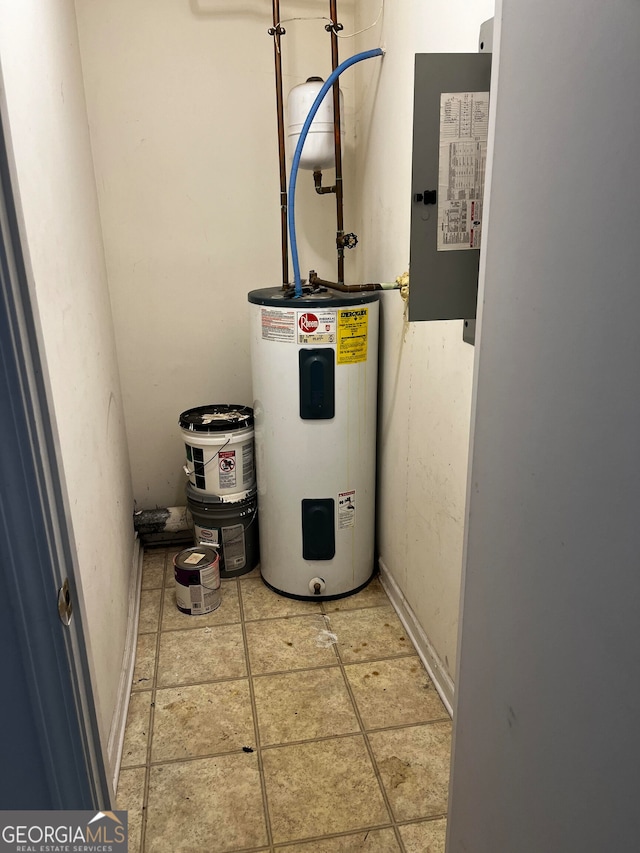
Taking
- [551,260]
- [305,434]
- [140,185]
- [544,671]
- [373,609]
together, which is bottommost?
[373,609]

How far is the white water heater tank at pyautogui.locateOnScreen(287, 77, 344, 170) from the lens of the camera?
7.09ft

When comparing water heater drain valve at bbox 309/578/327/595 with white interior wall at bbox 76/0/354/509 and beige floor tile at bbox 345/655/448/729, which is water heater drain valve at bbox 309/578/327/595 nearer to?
beige floor tile at bbox 345/655/448/729

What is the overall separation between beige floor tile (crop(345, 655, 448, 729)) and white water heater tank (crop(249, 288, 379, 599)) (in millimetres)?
434

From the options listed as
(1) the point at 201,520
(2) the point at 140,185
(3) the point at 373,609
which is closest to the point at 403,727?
(3) the point at 373,609

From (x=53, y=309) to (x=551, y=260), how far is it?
1142 millimetres

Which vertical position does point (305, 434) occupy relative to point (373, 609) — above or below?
above

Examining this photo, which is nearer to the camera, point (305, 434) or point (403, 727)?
point (403, 727)

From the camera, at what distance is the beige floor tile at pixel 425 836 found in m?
1.42

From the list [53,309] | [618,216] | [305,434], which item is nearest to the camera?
[618,216]

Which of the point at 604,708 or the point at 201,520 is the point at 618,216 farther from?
the point at 201,520

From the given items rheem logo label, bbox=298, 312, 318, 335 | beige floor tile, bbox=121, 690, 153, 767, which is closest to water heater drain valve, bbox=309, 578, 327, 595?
beige floor tile, bbox=121, 690, 153, 767

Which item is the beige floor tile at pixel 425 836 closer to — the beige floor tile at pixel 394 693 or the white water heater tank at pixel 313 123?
the beige floor tile at pixel 394 693

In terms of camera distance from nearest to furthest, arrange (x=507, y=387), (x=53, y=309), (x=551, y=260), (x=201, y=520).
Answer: (x=551, y=260), (x=507, y=387), (x=53, y=309), (x=201, y=520)

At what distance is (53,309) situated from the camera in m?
1.41
